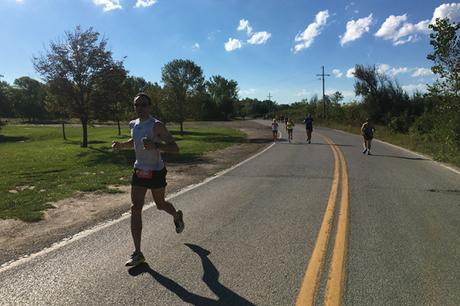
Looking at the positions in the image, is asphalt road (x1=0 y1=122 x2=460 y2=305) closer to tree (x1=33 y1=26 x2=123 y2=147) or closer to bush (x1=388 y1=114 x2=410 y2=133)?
tree (x1=33 y1=26 x2=123 y2=147)

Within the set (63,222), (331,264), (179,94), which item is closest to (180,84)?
(179,94)

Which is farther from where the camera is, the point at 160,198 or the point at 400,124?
the point at 400,124

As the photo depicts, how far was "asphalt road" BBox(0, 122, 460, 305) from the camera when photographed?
4266 millimetres

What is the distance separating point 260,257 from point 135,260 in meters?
1.42

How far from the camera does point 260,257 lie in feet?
17.5

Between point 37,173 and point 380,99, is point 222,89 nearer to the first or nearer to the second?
point 380,99

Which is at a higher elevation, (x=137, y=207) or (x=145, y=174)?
(x=145, y=174)

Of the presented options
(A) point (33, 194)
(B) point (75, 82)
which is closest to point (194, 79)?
(B) point (75, 82)

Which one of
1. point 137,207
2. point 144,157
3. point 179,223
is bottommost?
point 179,223

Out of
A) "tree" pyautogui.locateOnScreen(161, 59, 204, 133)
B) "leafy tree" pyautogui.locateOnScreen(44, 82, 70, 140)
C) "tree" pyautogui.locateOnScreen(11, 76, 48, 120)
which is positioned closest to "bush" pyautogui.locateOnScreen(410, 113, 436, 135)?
"tree" pyautogui.locateOnScreen(161, 59, 204, 133)

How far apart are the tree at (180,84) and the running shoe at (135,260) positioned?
39.7 meters

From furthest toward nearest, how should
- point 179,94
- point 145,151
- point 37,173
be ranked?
point 179,94 → point 37,173 → point 145,151

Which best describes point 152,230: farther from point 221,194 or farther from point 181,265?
point 221,194

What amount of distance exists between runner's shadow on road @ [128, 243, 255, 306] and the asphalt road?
10 millimetres
